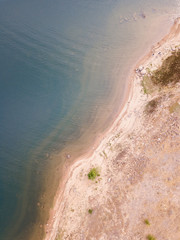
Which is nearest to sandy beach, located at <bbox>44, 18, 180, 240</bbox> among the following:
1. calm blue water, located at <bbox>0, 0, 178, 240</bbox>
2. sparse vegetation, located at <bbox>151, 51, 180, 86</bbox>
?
sparse vegetation, located at <bbox>151, 51, 180, 86</bbox>

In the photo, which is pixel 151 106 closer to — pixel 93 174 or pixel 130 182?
pixel 130 182

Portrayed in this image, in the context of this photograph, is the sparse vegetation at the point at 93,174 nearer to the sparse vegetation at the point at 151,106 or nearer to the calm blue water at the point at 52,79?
the calm blue water at the point at 52,79

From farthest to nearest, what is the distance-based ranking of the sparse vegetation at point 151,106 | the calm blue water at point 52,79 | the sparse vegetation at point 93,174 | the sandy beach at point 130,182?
the calm blue water at point 52,79, the sparse vegetation at point 151,106, the sparse vegetation at point 93,174, the sandy beach at point 130,182

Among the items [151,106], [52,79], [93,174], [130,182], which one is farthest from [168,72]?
[93,174]

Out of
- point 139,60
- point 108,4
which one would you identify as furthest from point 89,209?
point 108,4

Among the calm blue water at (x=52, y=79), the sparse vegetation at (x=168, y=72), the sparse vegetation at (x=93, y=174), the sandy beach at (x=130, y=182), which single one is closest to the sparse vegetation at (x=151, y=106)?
the sandy beach at (x=130, y=182)

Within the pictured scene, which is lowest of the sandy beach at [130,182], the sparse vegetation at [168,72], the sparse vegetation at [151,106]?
the sandy beach at [130,182]

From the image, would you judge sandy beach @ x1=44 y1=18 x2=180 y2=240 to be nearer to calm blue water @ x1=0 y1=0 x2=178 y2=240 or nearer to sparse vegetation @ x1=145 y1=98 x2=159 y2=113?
sparse vegetation @ x1=145 y1=98 x2=159 y2=113
